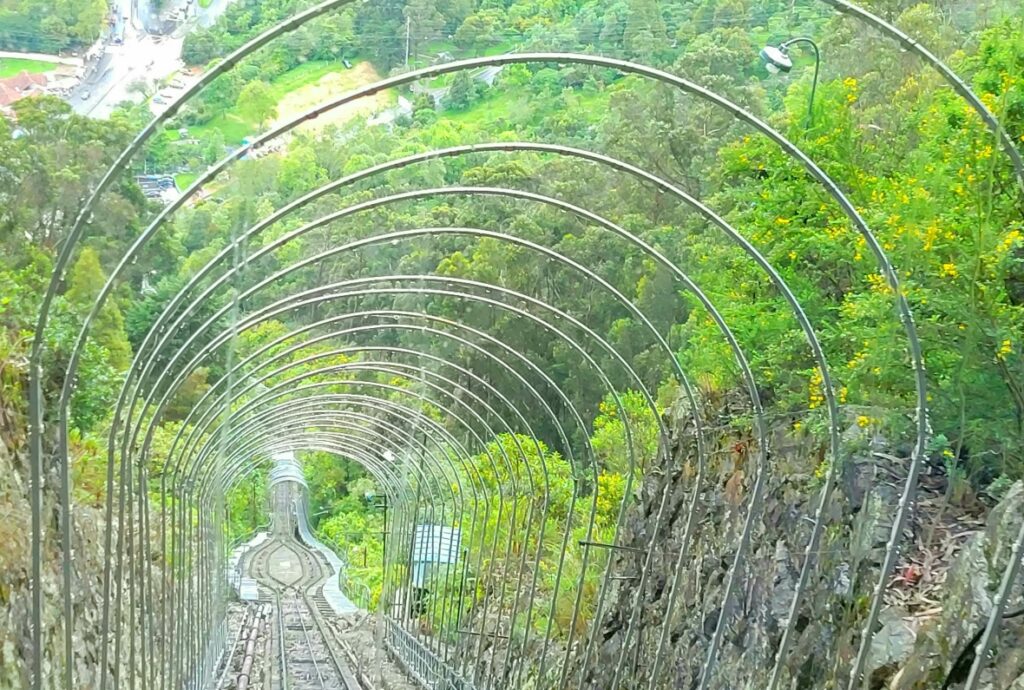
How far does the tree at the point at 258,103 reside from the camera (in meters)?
5.85

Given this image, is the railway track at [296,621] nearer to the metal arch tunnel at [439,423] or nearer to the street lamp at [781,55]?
the metal arch tunnel at [439,423]

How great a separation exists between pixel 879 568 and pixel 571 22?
376 cm

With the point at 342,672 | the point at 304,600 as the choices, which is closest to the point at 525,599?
the point at 342,672

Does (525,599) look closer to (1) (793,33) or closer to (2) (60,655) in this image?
(2) (60,655)

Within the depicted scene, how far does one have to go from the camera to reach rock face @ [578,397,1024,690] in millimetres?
6473

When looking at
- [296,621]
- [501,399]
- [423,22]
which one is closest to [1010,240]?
[423,22]

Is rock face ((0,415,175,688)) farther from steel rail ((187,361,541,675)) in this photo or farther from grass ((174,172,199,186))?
steel rail ((187,361,541,675))

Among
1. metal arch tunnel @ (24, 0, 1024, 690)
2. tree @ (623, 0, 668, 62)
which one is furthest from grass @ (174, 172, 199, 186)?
tree @ (623, 0, 668, 62)

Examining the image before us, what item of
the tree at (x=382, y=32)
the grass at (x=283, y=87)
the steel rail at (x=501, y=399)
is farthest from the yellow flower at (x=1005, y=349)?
the steel rail at (x=501, y=399)

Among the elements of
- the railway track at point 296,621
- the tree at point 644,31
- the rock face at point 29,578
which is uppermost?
the tree at point 644,31

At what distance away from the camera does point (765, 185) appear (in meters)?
9.04

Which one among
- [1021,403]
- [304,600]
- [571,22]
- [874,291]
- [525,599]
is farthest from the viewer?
[304,600]

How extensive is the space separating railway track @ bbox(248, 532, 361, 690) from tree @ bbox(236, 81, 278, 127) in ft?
39.1

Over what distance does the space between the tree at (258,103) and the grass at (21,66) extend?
0.87m
